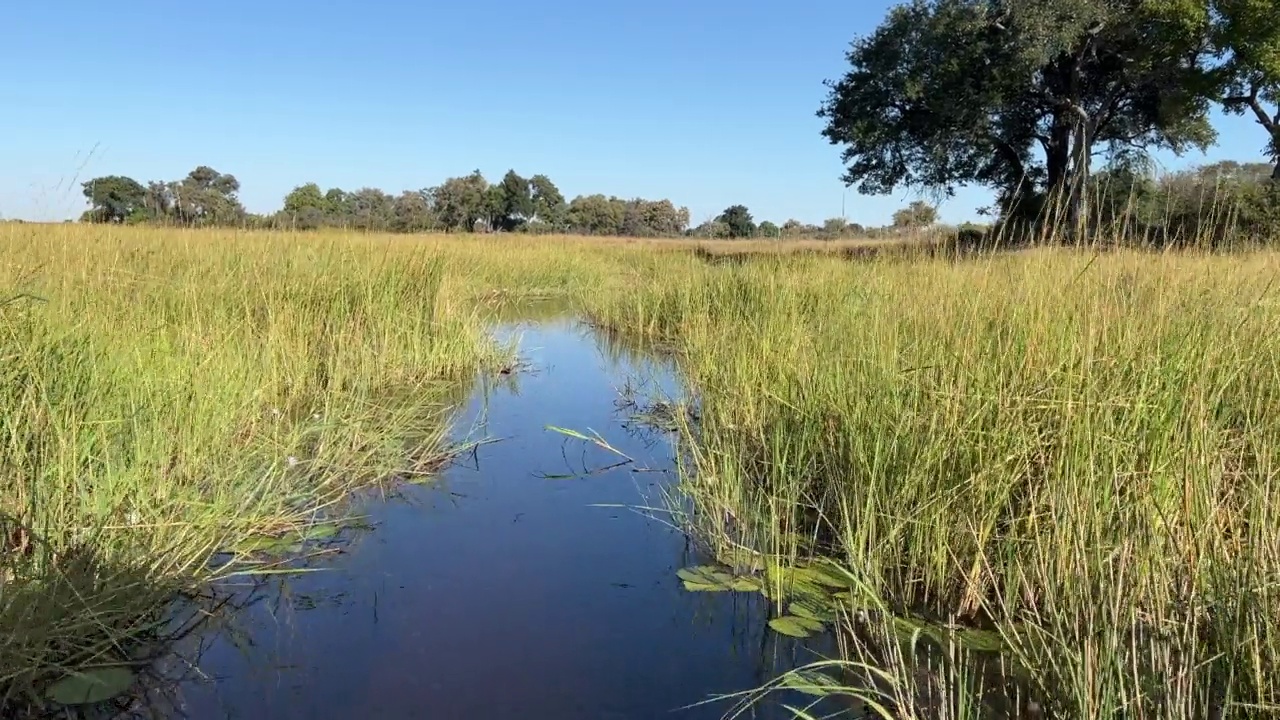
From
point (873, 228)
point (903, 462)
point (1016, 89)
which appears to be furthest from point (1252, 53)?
point (903, 462)

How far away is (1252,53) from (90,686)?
1708cm

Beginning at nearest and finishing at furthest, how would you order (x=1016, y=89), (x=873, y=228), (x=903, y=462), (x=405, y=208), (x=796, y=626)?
(x=796, y=626) < (x=903, y=462) < (x=873, y=228) < (x=405, y=208) < (x=1016, y=89)

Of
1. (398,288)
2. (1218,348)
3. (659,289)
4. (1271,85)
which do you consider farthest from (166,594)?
(1271,85)

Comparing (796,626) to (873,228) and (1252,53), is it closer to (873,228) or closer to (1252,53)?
(873,228)

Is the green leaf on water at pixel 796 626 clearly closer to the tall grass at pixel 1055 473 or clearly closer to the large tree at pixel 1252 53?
the tall grass at pixel 1055 473

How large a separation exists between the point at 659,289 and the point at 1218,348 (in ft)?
23.0

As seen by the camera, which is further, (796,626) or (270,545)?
(270,545)

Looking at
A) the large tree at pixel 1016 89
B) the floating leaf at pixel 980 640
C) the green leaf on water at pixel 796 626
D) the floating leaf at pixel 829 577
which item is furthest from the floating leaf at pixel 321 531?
the large tree at pixel 1016 89

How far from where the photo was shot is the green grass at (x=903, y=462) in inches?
67.7

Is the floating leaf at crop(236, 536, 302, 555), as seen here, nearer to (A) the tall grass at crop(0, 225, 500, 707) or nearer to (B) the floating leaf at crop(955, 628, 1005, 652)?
(A) the tall grass at crop(0, 225, 500, 707)

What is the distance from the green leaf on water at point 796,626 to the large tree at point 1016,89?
1299 centimetres

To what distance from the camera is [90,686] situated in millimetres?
1912

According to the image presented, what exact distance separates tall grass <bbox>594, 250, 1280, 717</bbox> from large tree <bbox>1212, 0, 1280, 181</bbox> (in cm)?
1249

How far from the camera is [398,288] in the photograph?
6094mm
